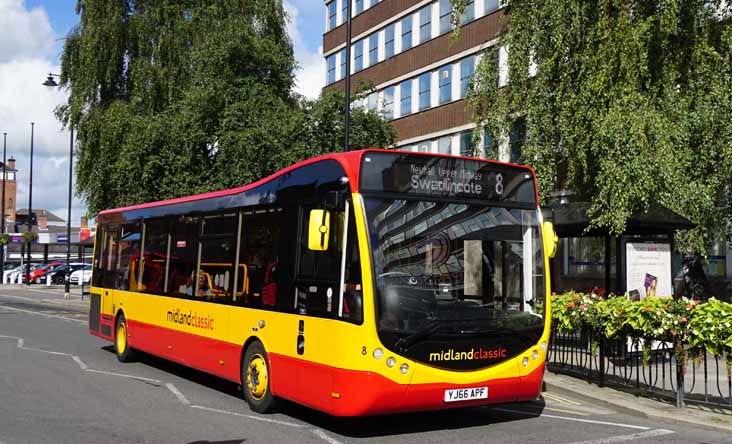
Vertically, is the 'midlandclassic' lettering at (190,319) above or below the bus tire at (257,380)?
above

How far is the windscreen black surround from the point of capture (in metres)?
7.92

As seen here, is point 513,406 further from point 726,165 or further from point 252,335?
point 726,165

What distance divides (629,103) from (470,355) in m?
9.32

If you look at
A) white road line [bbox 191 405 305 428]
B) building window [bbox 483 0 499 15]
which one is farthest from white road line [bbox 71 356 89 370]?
building window [bbox 483 0 499 15]

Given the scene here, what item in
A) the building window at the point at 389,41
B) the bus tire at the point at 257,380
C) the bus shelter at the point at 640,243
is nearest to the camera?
the bus tire at the point at 257,380

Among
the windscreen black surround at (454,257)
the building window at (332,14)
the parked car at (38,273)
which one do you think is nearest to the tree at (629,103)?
the windscreen black surround at (454,257)

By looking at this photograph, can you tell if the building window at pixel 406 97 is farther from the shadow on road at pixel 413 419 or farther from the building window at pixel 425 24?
the shadow on road at pixel 413 419

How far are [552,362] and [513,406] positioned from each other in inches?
132

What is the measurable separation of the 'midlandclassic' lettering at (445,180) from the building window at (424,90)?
90.8 ft

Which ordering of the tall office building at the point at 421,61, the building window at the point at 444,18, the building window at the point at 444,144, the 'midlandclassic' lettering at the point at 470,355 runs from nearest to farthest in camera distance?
1. the 'midlandclassic' lettering at the point at 470,355
2. the tall office building at the point at 421,61
3. the building window at the point at 444,144
4. the building window at the point at 444,18

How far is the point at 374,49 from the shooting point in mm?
40938

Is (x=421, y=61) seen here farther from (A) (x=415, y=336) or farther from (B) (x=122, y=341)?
(A) (x=415, y=336)

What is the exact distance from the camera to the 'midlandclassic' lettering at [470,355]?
26.3 ft

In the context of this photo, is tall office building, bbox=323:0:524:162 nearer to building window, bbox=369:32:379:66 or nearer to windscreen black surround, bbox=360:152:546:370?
building window, bbox=369:32:379:66
